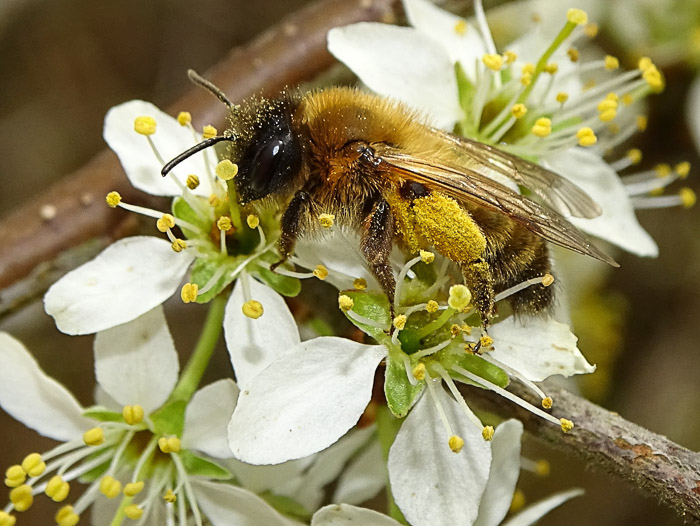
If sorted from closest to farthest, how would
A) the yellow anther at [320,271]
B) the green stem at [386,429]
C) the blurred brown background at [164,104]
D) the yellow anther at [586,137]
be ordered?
1. the yellow anther at [320,271]
2. the green stem at [386,429]
3. the yellow anther at [586,137]
4. the blurred brown background at [164,104]

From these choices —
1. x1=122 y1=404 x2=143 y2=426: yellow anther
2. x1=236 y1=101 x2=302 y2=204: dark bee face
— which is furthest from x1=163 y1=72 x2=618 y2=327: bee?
x1=122 y1=404 x2=143 y2=426: yellow anther

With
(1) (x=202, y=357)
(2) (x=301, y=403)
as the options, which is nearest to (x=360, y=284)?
(2) (x=301, y=403)

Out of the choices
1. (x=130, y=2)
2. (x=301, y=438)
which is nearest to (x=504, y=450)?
(x=301, y=438)

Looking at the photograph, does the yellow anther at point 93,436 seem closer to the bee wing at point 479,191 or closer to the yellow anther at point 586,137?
the bee wing at point 479,191

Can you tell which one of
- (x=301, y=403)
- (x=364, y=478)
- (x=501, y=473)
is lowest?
A: (x=364, y=478)

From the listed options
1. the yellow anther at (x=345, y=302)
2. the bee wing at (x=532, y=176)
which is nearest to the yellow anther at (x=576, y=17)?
the bee wing at (x=532, y=176)

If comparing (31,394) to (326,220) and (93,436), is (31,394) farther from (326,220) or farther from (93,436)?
(326,220)

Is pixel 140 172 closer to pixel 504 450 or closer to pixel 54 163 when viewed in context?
pixel 504 450
